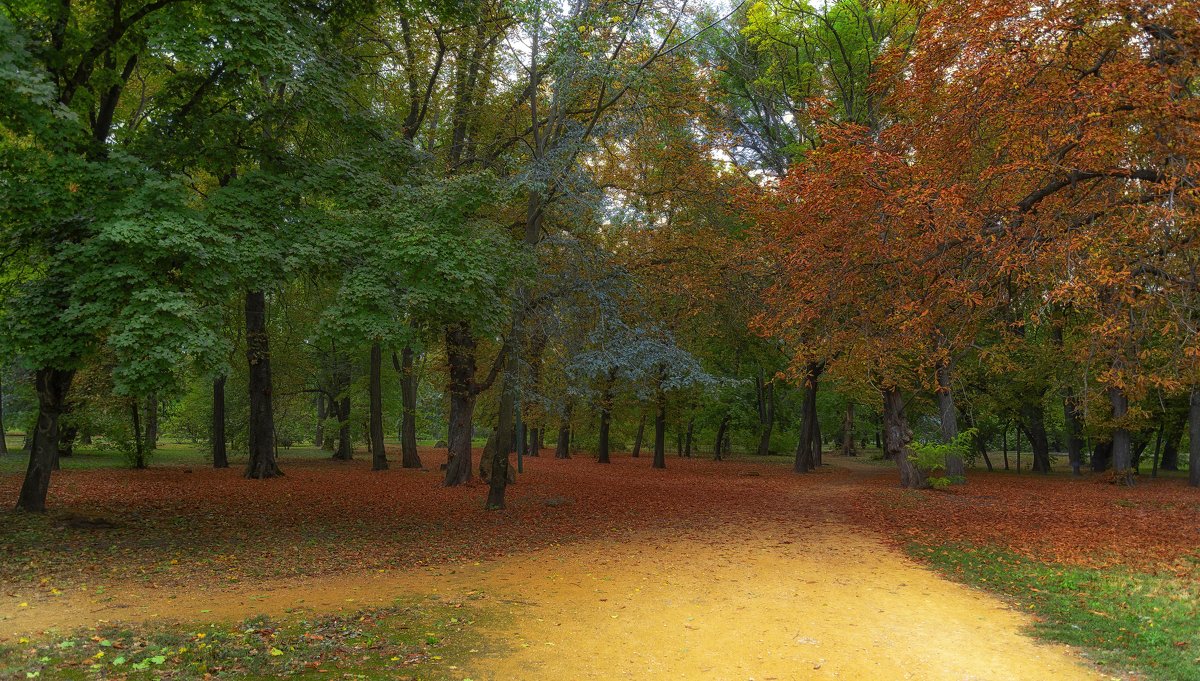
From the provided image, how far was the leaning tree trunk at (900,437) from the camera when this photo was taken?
20406 millimetres

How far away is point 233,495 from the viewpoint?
1656 centimetres

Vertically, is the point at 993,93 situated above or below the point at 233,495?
above

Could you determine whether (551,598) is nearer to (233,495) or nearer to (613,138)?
(613,138)

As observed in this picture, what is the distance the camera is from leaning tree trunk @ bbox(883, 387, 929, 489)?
20.4 meters

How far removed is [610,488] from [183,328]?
14.3m

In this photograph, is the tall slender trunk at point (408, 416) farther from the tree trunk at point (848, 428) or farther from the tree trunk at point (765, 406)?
the tree trunk at point (848, 428)

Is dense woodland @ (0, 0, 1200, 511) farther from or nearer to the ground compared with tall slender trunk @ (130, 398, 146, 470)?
farther from the ground

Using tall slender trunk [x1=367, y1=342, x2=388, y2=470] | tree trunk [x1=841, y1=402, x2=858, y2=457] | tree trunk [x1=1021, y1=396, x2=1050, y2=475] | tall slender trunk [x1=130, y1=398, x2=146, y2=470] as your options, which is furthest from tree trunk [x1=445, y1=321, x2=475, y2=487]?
tree trunk [x1=841, y1=402, x2=858, y2=457]

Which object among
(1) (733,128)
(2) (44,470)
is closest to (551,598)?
(2) (44,470)

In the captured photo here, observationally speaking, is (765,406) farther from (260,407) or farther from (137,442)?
(137,442)

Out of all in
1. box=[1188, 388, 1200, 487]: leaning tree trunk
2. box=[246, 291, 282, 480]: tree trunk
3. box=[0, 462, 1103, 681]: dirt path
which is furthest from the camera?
box=[1188, 388, 1200, 487]: leaning tree trunk

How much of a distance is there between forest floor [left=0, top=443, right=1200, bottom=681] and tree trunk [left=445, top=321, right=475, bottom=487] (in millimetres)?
3152

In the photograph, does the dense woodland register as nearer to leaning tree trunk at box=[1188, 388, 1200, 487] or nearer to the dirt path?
the dirt path

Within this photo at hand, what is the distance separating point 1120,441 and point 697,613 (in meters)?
24.9
